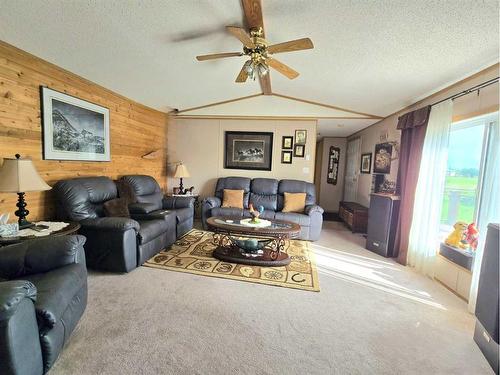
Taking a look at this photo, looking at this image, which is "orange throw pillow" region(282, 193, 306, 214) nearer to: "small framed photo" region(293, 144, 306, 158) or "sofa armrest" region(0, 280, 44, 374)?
"small framed photo" region(293, 144, 306, 158)

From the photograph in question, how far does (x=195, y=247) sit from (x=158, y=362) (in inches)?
80.6

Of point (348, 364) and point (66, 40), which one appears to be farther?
point (66, 40)

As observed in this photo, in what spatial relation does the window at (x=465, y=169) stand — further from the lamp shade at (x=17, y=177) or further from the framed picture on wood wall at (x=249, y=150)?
the lamp shade at (x=17, y=177)

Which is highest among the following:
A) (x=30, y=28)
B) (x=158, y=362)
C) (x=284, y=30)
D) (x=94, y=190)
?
(x=284, y=30)

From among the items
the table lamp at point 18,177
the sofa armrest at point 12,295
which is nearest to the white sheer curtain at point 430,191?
the sofa armrest at point 12,295

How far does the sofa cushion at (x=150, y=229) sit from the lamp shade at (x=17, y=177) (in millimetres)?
1070

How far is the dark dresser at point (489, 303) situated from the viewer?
1.61 m

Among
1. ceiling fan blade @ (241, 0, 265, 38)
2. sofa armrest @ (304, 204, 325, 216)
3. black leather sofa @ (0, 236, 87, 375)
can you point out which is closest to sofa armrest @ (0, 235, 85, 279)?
black leather sofa @ (0, 236, 87, 375)

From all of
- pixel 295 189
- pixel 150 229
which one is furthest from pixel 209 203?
pixel 295 189

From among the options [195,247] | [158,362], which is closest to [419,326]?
[158,362]

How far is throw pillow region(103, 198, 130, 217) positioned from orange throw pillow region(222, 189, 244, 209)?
1856 millimetres

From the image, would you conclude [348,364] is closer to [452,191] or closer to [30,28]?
[452,191]

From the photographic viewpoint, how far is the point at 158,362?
154 centimetres

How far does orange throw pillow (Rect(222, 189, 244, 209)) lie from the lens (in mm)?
4656
